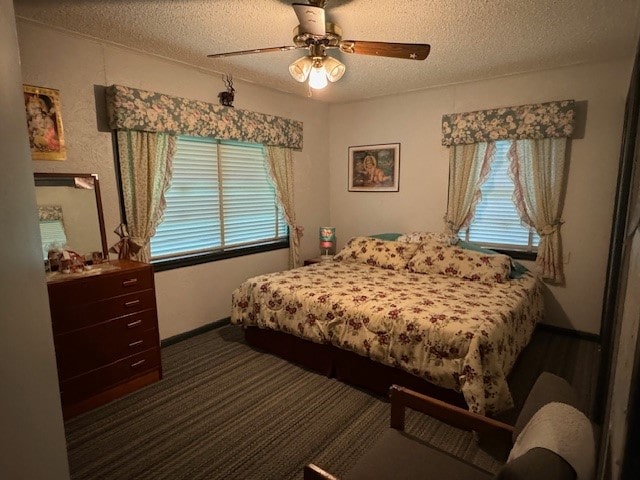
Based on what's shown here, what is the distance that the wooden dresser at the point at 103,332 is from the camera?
2.23m

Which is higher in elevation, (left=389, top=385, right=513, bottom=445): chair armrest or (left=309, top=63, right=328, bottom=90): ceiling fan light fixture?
(left=309, top=63, right=328, bottom=90): ceiling fan light fixture

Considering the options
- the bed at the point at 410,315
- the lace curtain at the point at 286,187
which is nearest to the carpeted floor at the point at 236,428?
the bed at the point at 410,315

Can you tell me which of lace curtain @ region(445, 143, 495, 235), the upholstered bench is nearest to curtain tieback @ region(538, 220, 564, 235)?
lace curtain @ region(445, 143, 495, 235)

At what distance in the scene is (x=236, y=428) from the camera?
2.22 m

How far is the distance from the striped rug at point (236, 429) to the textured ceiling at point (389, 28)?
2.58 metres

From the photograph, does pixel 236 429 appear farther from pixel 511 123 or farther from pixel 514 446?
pixel 511 123

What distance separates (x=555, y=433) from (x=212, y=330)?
3340mm

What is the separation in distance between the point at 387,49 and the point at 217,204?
7.71 ft

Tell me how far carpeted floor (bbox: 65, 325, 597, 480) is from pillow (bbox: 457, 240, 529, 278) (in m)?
0.93

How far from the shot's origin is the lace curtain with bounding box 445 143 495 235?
149 inches

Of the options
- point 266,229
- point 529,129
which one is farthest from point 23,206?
point 529,129

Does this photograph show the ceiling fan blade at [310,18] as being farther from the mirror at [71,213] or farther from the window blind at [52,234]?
the window blind at [52,234]

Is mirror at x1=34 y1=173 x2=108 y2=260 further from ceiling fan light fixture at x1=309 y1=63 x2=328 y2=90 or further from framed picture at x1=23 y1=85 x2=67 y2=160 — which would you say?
ceiling fan light fixture at x1=309 y1=63 x2=328 y2=90

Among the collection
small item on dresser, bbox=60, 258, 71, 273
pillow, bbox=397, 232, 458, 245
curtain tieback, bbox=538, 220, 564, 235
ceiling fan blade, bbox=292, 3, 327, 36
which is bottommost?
pillow, bbox=397, 232, 458, 245
